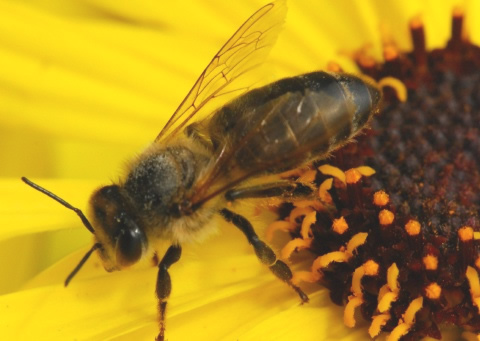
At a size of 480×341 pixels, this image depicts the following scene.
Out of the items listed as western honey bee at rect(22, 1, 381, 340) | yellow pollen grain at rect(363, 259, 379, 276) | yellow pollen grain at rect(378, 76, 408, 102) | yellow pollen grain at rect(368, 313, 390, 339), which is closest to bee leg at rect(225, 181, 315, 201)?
western honey bee at rect(22, 1, 381, 340)

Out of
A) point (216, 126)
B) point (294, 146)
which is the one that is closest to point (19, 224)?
point (216, 126)

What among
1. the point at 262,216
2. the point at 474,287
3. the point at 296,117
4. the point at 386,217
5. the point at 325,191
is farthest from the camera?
the point at 262,216

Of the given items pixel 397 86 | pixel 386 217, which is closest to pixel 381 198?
pixel 386 217

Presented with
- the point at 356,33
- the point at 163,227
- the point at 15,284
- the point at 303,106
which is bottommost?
the point at 15,284

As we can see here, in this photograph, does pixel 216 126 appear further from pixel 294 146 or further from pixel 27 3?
pixel 27 3

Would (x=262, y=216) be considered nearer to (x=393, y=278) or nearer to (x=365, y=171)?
(x=365, y=171)

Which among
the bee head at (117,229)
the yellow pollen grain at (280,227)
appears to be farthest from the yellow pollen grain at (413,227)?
the bee head at (117,229)
